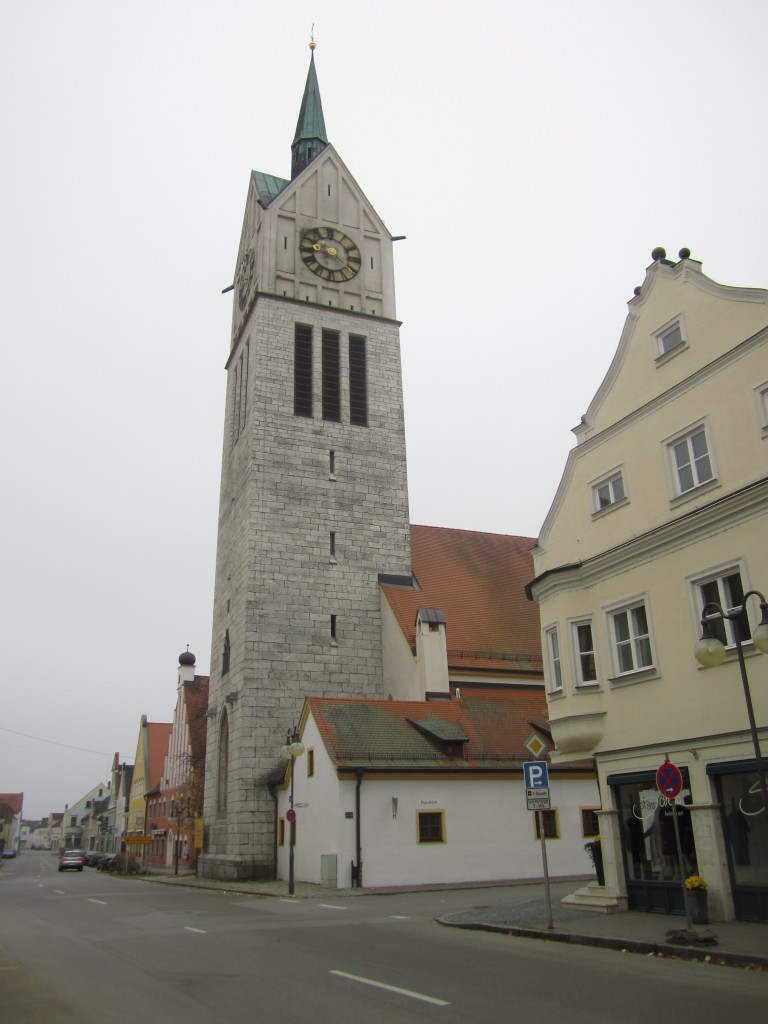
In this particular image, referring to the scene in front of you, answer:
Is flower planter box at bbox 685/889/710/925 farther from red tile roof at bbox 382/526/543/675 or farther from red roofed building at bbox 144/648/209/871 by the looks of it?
red roofed building at bbox 144/648/209/871

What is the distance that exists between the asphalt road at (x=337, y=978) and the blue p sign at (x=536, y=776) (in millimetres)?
2184

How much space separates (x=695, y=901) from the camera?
12.3 metres

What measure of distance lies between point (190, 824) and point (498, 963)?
37451 mm

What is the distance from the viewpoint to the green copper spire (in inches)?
1751

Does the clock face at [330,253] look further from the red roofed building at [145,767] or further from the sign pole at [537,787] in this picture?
the red roofed building at [145,767]

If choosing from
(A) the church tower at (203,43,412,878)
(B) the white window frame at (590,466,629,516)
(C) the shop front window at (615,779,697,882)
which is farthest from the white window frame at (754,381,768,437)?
(A) the church tower at (203,43,412,878)

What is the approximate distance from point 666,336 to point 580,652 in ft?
19.7

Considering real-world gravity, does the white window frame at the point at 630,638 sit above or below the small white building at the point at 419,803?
above

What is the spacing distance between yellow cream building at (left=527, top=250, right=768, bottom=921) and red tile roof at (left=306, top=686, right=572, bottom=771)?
7737 millimetres

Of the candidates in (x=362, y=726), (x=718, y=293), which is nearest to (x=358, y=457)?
(x=362, y=726)

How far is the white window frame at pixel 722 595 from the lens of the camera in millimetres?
13117

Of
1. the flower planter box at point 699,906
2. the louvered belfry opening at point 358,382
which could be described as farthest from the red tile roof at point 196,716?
the flower planter box at point 699,906

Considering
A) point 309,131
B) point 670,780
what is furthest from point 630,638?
point 309,131

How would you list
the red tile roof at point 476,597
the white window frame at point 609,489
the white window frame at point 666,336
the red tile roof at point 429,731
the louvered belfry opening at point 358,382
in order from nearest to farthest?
the white window frame at point 666,336 → the white window frame at point 609,489 → the red tile roof at point 429,731 → the red tile roof at point 476,597 → the louvered belfry opening at point 358,382
